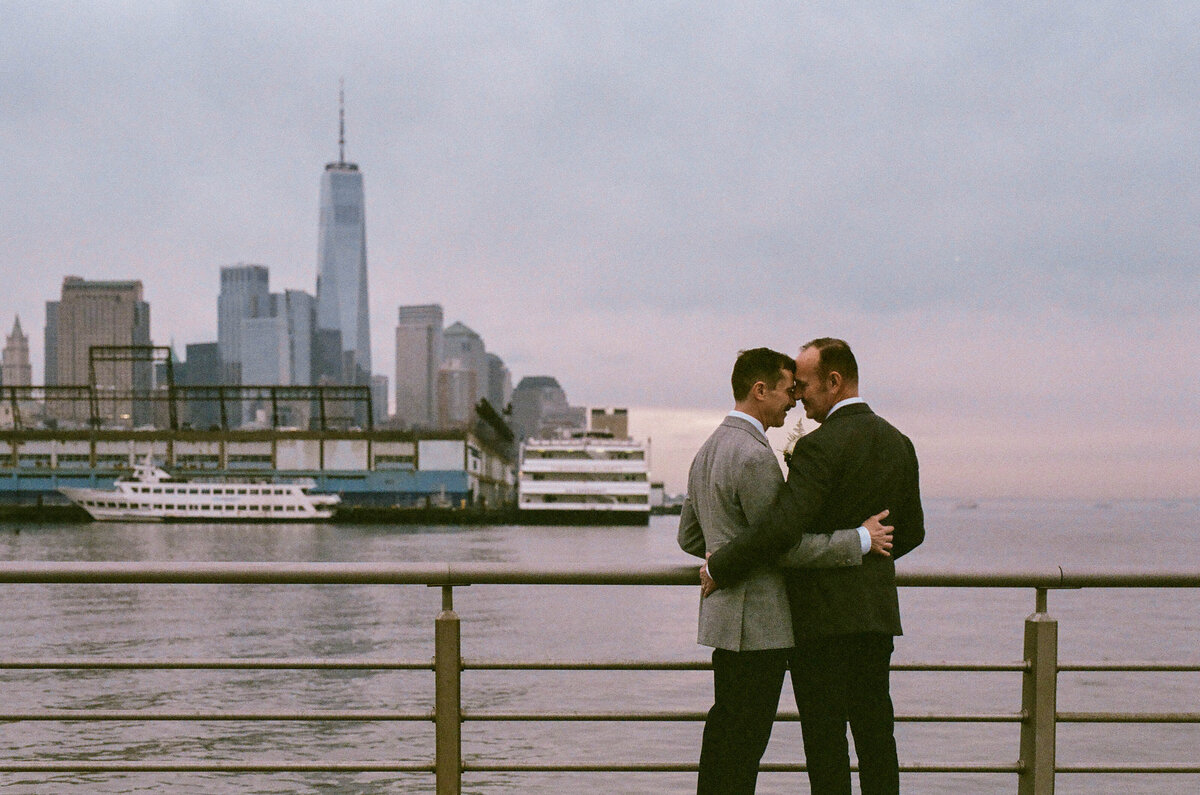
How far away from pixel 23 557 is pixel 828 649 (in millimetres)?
46139

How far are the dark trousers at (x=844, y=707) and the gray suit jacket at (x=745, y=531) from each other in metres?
0.14

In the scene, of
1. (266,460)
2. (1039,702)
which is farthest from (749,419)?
(266,460)

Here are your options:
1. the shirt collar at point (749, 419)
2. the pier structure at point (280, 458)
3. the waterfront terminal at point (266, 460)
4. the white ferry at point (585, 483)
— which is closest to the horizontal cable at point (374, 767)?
the shirt collar at point (749, 419)

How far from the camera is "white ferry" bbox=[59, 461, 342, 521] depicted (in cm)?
8825

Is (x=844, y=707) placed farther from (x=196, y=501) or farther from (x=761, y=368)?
(x=196, y=501)

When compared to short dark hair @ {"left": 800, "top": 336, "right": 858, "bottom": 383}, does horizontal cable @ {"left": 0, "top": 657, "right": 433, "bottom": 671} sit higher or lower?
lower

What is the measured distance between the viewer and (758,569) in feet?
11.3

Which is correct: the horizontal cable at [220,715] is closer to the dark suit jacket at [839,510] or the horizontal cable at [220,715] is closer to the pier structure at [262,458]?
the dark suit jacket at [839,510]

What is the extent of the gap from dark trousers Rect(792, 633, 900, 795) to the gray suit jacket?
0.14 metres

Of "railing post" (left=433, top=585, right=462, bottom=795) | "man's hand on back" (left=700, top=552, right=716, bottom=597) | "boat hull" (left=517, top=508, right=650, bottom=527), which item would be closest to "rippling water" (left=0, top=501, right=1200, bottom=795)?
"man's hand on back" (left=700, top=552, right=716, bottom=597)

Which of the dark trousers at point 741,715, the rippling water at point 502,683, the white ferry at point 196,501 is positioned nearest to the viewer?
the dark trousers at point 741,715

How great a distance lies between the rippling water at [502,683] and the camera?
417 inches

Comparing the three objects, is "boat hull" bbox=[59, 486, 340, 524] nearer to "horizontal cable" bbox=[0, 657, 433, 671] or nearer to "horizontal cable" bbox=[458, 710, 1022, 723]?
"horizontal cable" bbox=[0, 657, 433, 671]

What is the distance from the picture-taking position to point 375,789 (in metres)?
9.41
